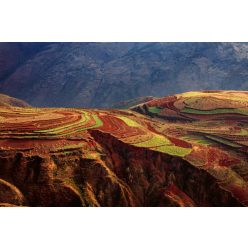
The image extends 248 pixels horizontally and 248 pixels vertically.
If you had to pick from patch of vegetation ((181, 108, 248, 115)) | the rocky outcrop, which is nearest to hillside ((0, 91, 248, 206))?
the rocky outcrop

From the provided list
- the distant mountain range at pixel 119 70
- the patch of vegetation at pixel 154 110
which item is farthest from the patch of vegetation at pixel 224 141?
the distant mountain range at pixel 119 70

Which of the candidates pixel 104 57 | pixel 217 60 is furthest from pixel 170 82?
pixel 104 57

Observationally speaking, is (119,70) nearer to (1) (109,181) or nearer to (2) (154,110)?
(2) (154,110)

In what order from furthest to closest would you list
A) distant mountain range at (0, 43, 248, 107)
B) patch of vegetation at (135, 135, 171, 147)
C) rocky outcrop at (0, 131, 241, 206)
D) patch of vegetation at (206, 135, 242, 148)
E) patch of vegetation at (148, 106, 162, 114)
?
distant mountain range at (0, 43, 248, 107)
patch of vegetation at (148, 106, 162, 114)
patch of vegetation at (206, 135, 242, 148)
patch of vegetation at (135, 135, 171, 147)
rocky outcrop at (0, 131, 241, 206)

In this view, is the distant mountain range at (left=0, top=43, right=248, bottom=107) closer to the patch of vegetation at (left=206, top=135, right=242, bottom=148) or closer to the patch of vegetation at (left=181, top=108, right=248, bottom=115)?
the patch of vegetation at (left=181, top=108, right=248, bottom=115)

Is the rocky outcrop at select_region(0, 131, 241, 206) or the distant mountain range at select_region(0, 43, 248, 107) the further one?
the distant mountain range at select_region(0, 43, 248, 107)

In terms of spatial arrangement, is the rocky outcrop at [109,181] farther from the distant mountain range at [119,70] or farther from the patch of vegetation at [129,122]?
the distant mountain range at [119,70]

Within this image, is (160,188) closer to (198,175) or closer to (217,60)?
(198,175)

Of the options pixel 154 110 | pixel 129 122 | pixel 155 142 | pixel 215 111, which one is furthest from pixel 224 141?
pixel 154 110
